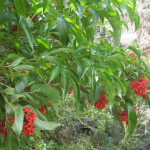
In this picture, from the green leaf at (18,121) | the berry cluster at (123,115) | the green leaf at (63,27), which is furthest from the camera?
the berry cluster at (123,115)

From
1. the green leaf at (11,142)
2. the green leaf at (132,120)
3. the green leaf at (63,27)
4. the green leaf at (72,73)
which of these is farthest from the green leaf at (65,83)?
the green leaf at (132,120)

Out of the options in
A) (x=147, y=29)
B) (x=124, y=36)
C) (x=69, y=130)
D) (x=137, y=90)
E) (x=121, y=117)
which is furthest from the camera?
(x=124, y=36)

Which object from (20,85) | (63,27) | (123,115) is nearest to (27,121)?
(20,85)

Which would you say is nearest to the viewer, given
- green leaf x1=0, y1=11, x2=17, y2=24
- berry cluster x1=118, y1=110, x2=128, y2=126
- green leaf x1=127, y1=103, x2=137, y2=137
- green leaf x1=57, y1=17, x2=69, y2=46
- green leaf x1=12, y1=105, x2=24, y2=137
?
green leaf x1=12, y1=105, x2=24, y2=137

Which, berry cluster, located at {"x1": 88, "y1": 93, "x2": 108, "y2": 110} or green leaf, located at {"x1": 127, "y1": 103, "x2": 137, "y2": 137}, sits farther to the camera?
berry cluster, located at {"x1": 88, "y1": 93, "x2": 108, "y2": 110}

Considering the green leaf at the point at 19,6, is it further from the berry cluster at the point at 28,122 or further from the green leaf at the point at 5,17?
the berry cluster at the point at 28,122

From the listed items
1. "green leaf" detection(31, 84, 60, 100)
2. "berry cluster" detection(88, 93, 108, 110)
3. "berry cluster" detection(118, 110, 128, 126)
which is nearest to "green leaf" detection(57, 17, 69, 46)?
"green leaf" detection(31, 84, 60, 100)

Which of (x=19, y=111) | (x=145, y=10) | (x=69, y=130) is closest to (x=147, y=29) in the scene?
Answer: (x=145, y=10)

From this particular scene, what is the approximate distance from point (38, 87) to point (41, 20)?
0.29 meters

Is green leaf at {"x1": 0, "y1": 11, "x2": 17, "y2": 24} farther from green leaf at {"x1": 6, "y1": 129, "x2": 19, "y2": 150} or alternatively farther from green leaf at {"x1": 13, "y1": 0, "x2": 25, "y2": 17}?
green leaf at {"x1": 6, "y1": 129, "x2": 19, "y2": 150}

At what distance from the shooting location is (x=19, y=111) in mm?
549

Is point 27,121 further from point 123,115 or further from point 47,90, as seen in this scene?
point 123,115

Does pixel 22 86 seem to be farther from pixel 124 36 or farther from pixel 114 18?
pixel 124 36

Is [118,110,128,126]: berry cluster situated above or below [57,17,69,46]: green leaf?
below
